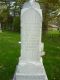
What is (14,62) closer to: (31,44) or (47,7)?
(31,44)

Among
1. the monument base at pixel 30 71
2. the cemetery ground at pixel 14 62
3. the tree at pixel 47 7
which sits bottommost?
the cemetery ground at pixel 14 62

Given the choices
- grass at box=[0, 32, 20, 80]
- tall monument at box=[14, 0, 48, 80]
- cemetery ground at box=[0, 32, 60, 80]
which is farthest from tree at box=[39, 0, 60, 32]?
tall monument at box=[14, 0, 48, 80]

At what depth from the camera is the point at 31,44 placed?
7035mm

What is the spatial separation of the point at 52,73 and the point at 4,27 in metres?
20.0

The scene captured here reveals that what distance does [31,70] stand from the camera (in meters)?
7.13

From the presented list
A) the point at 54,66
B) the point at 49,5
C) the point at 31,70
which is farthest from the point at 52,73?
the point at 49,5

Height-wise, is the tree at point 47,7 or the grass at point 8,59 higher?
the tree at point 47,7

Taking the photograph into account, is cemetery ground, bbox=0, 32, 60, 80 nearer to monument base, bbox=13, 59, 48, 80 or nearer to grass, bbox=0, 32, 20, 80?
grass, bbox=0, 32, 20, 80

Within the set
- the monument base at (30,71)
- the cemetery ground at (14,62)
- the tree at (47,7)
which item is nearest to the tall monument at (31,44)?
the monument base at (30,71)

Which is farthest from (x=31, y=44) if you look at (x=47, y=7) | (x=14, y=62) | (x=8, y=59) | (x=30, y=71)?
(x=47, y=7)

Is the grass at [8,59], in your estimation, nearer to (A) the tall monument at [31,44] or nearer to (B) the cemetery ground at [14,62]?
(B) the cemetery ground at [14,62]

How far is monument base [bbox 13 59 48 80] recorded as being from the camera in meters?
7.06

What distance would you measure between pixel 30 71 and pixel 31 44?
2.16 ft

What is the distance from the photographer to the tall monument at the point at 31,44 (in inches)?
272
